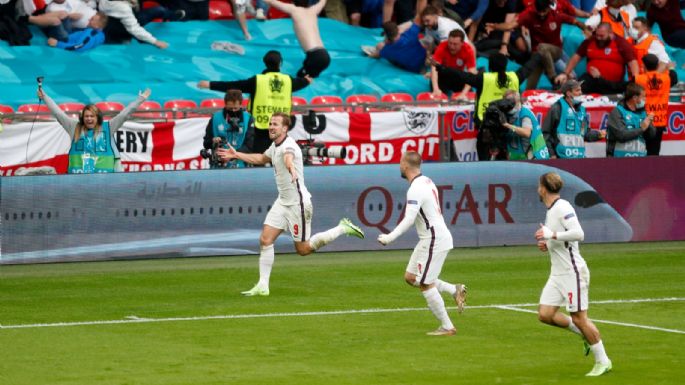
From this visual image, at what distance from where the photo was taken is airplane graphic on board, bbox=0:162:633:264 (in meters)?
20.3

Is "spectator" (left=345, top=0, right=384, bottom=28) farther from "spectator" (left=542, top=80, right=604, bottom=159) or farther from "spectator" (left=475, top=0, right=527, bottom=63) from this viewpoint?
Result: "spectator" (left=542, top=80, right=604, bottom=159)

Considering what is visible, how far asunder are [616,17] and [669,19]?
2.63 metres

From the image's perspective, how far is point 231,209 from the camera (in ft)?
69.3

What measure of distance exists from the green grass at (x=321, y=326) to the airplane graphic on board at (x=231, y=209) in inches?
11.7

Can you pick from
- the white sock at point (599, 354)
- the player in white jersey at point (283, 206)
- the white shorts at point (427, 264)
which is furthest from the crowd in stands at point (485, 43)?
the white sock at point (599, 354)

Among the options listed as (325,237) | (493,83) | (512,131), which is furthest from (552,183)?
(493,83)

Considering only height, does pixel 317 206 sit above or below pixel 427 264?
below

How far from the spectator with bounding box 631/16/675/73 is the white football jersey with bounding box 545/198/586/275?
56.3 feet

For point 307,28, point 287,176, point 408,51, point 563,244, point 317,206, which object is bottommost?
point 317,206

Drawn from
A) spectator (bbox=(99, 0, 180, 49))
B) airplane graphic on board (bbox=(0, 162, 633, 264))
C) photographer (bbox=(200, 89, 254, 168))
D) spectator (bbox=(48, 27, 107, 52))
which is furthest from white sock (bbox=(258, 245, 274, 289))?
spectator (bbox=(99, 0, 180, 49))

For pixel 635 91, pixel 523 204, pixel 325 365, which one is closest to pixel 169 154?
pixel 523 204

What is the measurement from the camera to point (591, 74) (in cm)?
2858

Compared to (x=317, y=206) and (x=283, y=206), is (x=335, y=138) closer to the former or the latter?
(x=317, y=206)

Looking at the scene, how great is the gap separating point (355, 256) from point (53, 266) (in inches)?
169
